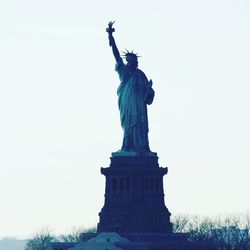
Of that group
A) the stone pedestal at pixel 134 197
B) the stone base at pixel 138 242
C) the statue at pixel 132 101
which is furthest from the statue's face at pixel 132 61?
the stone base at pixel 138 242

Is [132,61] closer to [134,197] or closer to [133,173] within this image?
[133,173]

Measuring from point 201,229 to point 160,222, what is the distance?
120 feet

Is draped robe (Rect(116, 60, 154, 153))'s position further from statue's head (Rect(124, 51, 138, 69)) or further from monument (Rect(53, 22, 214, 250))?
statue's head (Rect(124, 51, 138, 69))

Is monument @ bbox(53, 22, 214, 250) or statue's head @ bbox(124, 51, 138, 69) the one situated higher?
statue's head @ bbox(124, 51, 138, 69)

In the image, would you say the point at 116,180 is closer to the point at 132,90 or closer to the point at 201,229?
the point at 132,90

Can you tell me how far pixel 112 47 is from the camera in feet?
420

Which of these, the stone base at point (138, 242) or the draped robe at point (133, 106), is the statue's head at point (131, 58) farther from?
the stone base at point (138, 242)

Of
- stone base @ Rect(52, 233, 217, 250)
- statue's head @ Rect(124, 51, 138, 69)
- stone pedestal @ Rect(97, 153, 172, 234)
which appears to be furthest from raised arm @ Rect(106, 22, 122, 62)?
stone base @ Rect(52, 233, 217, 250)

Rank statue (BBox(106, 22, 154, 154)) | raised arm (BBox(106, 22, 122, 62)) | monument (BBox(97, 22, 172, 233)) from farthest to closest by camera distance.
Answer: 1. raised arm (BBox(106, 22, 122, 62))
2. statue (BBox(106, 22, 154, 154))
3. monument (BBox(97, 22, 172, 233))

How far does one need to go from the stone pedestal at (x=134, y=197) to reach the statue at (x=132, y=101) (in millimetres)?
1153

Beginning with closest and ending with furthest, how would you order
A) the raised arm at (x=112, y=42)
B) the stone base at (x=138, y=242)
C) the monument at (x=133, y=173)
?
1. the stone base at (x=138, y=242)
2. the monument at (x=133, y=173)
3. the raised arm at (x=112, y=42)

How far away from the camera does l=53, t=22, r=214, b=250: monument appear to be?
126m

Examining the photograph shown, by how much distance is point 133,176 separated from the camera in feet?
416

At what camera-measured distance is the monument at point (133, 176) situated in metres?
126
